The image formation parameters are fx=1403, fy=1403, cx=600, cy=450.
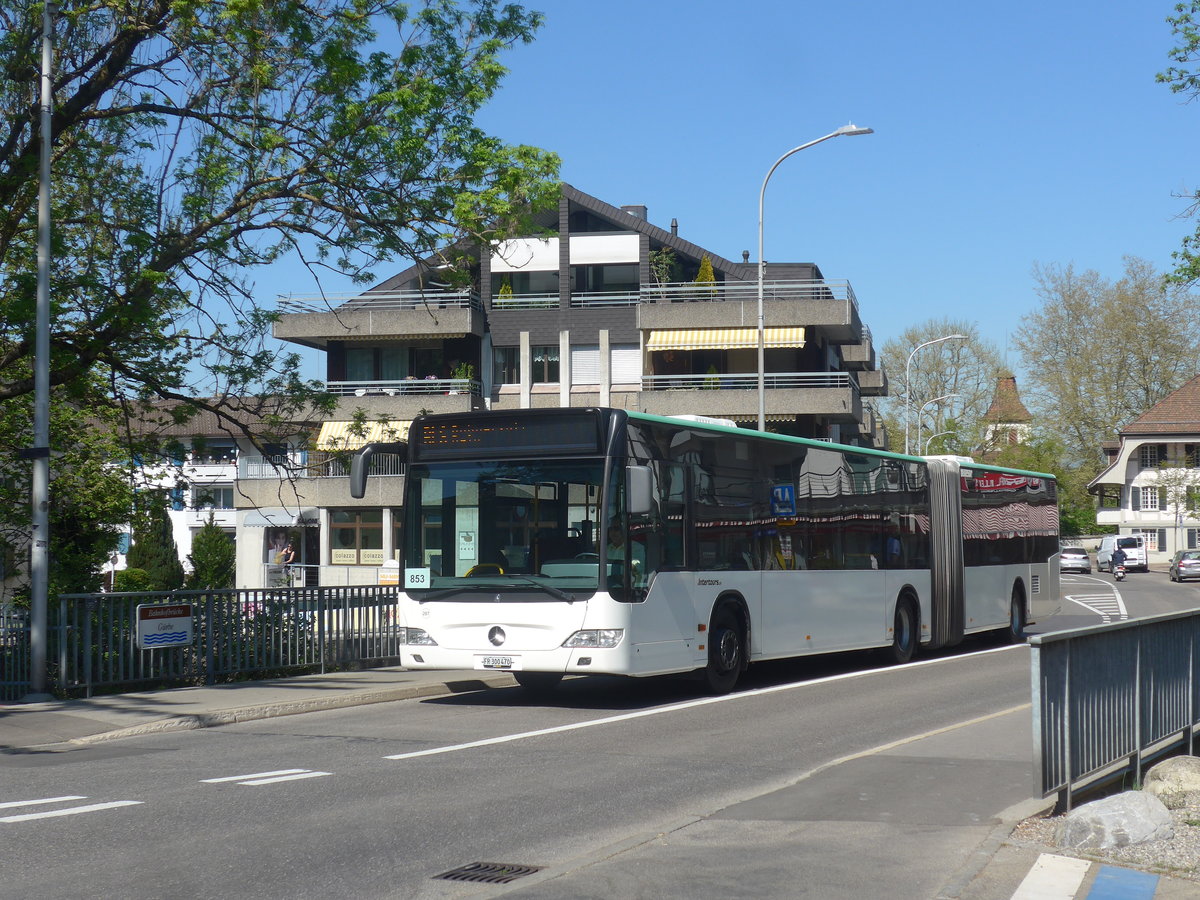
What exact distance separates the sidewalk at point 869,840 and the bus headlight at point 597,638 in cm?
334

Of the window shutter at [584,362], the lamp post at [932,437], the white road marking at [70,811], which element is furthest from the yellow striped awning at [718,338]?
the white road marking at [70,811]

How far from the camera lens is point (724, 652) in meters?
15.9

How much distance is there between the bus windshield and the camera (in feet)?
46.0

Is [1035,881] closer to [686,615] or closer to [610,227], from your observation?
[686,615]

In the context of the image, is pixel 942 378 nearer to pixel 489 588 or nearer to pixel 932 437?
pixel 932 437

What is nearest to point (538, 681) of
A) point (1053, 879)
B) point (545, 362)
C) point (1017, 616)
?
point (1053, 879)

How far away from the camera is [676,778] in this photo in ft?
32.2

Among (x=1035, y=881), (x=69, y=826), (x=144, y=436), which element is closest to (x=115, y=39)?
(x=144, y=436)

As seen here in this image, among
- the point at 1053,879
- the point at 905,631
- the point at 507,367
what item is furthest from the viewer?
the point at 507,367

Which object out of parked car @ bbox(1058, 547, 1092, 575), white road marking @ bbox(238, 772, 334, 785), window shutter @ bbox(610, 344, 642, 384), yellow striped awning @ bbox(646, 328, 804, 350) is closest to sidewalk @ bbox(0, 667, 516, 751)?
white road marking @ bbox(238, 772, 334, 785)

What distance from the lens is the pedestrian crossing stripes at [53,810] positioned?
821 cm

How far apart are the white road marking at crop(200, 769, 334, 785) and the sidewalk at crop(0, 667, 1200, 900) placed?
9.96ft

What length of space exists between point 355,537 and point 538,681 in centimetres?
3957

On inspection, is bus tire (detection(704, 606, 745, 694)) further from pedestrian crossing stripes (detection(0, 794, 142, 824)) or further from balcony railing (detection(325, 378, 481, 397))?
balcony railing (detection(325, 378, 481, 397))
